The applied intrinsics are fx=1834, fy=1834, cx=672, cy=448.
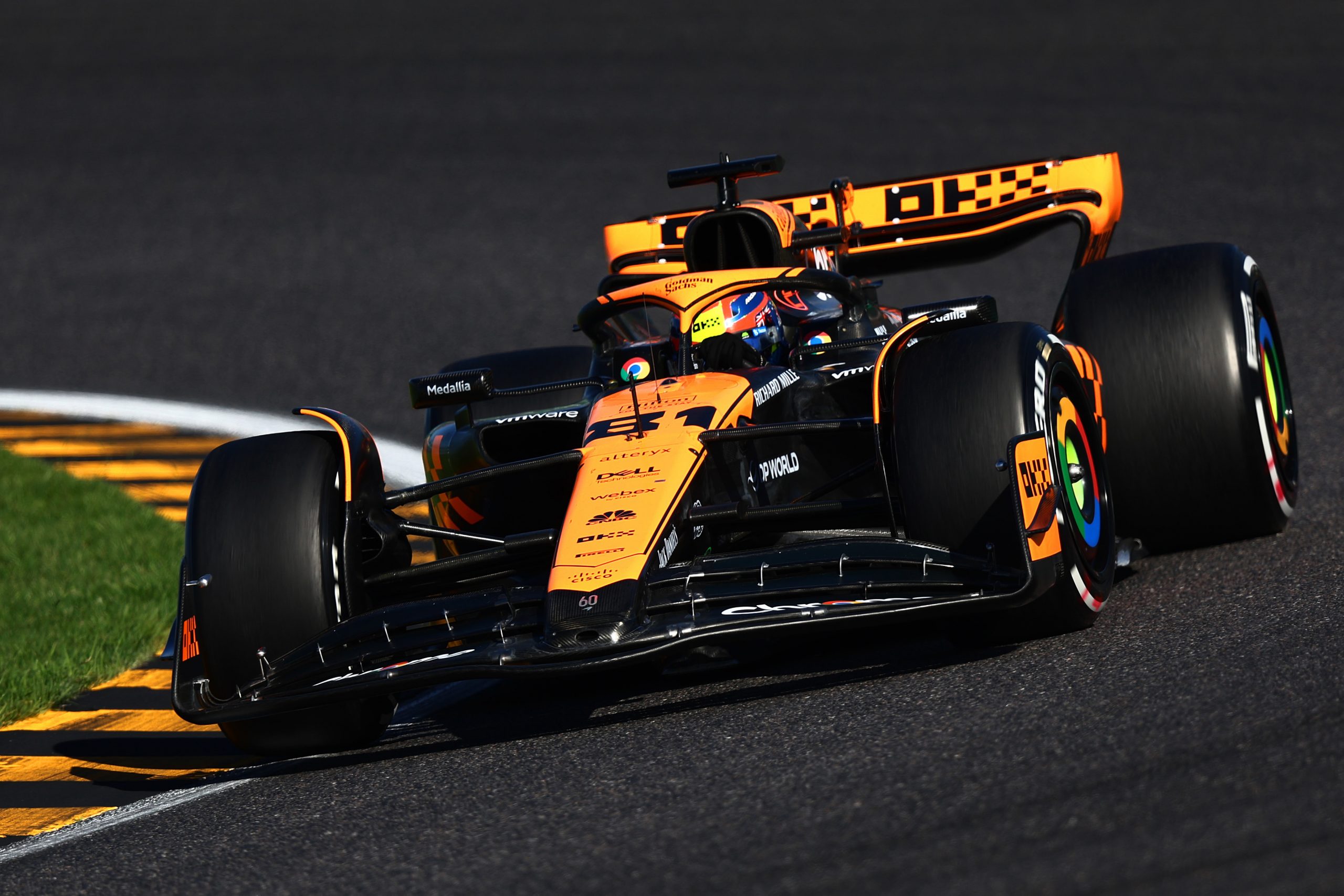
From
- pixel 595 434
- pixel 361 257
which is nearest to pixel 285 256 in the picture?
pixel 361 257

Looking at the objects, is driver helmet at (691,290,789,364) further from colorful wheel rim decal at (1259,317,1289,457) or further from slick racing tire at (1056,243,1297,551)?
colorful wheel rim decal at (1259,317,1289,457)

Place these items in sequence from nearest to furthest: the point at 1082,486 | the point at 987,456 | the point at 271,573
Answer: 1. the point at 987,456
2. the point at 271,573
3. the point at 1082,486

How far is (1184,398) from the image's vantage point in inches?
245

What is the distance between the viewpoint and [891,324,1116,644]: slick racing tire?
16.8 ft

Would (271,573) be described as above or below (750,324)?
below

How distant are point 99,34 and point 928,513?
17288mm

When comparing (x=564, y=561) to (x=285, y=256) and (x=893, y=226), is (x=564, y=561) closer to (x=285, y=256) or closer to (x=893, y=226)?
(x=893, y=226)

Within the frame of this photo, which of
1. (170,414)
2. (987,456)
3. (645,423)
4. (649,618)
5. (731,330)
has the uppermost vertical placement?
(731,330)

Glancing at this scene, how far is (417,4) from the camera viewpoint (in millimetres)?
21203

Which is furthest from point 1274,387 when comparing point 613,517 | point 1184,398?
point 613,517

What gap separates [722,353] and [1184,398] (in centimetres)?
158

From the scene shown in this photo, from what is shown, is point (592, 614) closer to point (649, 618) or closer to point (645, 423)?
point (649, 618)

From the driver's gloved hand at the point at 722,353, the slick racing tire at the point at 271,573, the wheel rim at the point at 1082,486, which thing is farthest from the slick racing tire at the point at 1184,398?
the slick racing tire at the point at 271,573

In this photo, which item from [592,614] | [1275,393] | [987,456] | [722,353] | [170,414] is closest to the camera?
[592,614]
